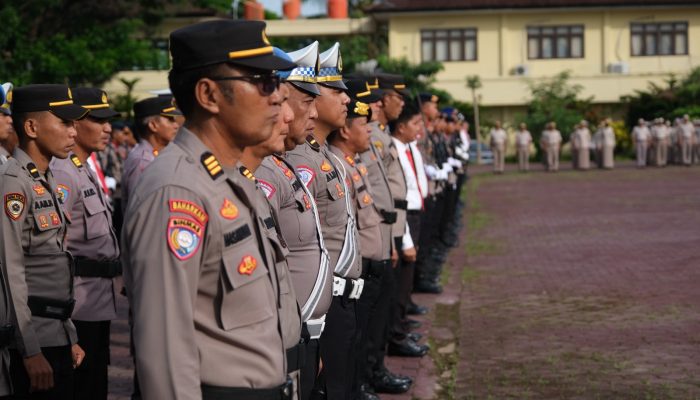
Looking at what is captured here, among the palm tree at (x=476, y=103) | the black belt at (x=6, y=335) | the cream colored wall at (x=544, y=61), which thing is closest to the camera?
the black belt at (x=6, y=335)

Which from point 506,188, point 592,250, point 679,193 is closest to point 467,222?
point 592,250

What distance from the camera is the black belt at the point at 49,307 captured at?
4.57 m

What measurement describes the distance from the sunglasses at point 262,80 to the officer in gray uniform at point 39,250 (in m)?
1.70

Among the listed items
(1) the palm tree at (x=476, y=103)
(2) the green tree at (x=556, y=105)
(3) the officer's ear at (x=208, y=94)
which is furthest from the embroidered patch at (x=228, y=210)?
(2) the green tree at (x=556, y=105)

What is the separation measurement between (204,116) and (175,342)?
0.70 meters

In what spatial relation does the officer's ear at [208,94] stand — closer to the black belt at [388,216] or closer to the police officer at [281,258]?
the police officer at [281,258]

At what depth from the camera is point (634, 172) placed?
1385 inches

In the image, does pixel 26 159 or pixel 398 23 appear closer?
pixel 26 159

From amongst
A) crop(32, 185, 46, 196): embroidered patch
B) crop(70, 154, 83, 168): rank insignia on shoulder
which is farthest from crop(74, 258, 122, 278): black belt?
crop(32, 185, 46, 196): embroidered patch

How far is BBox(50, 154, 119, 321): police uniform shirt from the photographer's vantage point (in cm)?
529

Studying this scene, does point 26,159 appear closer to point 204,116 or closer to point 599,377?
point 204,116

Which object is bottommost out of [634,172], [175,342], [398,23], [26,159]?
[634,172]

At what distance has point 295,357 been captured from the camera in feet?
11.5

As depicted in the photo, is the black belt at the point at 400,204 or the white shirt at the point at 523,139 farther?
the white shirt at the point at 523,139
